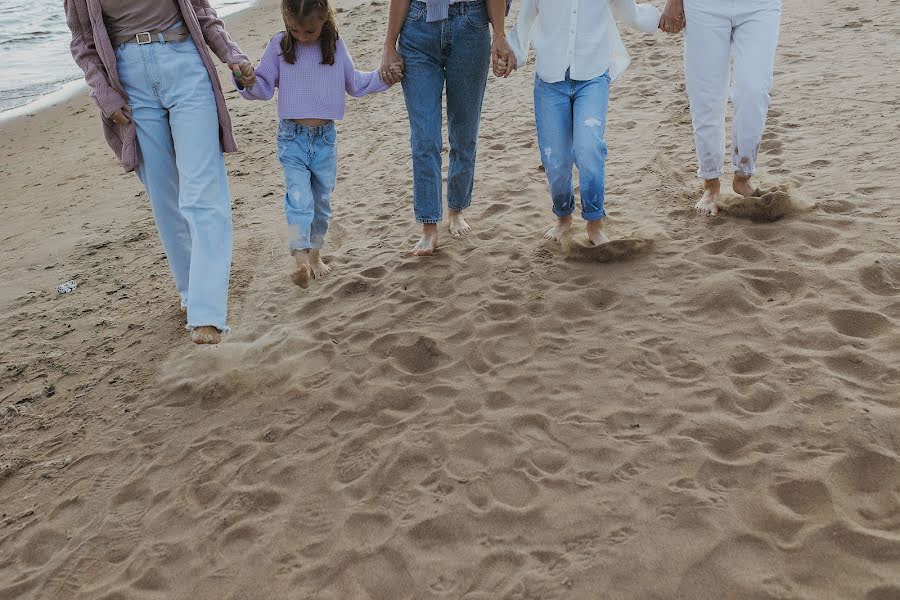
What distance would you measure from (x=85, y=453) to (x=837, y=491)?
3.06 metres

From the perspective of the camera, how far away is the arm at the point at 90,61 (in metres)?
3.36

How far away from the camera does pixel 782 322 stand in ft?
10.8

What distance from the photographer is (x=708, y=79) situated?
13.4ft

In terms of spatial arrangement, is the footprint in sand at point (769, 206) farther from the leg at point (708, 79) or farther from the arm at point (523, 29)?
the arm at point (523, 29)

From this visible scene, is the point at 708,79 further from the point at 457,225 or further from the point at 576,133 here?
the point at 457,225

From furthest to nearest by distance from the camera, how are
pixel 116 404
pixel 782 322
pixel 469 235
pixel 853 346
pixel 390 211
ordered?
pixel 390 211
pixel 469 235
pixel 116 404
pixel 782 322
pixel 853 346

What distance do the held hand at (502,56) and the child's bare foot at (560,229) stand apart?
0.93m

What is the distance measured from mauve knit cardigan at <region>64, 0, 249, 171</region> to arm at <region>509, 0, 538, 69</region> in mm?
1450

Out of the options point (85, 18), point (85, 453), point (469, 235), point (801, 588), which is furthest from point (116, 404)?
point (801, 588)

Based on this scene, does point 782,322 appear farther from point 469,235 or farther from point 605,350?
point 469,235

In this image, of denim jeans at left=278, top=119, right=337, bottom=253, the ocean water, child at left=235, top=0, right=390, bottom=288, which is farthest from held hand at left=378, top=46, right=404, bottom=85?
the ocean water

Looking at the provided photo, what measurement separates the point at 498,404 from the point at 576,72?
6.01ft

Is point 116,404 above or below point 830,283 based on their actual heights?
below

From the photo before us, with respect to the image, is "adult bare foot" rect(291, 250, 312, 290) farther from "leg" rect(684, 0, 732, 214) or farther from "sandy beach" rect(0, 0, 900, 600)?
"leg" rect(684, 0, 732, 214)
